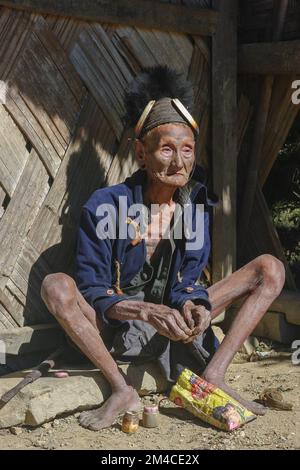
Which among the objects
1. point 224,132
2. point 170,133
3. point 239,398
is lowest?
point 239,398

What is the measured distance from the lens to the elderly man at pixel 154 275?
4332 millimetres

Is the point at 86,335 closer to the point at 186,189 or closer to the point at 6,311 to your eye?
the point at 6,311

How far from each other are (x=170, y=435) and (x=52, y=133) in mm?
1940

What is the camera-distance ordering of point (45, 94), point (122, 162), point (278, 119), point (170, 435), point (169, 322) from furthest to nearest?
point (278, 119)
point (122, 162)
point (45, 94)
point (169, 322)
point (170, 435)

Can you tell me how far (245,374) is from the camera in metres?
5.25

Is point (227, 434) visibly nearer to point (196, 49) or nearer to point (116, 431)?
point (116, 431)

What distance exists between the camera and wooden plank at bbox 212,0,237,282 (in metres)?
5.61

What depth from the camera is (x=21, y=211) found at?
4789mm

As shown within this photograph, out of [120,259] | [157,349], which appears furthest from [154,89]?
[157,349]

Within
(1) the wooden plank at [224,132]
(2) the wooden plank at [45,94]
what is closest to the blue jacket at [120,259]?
(2) the wooden plank at [45,94]

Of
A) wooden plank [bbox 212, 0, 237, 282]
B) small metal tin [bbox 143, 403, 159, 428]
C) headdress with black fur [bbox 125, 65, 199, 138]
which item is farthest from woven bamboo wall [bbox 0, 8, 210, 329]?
small metal tin [bbox 143, 403, 159, 428]

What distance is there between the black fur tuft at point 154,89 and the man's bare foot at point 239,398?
1.58 meters

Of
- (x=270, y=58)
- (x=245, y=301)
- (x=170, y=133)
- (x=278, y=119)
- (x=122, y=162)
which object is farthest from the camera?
(x=278, y=119)

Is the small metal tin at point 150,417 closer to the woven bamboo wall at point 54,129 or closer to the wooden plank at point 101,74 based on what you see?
the woven bamboo wall at point 54,129
